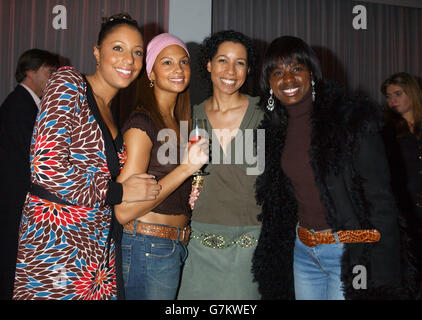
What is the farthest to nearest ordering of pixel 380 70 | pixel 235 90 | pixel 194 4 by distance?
pixel 380 70
pixel 194 4
pixel 235 90

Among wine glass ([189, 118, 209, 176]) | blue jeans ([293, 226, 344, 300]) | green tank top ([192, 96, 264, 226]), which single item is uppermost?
wine glass ([189, 118, 209, 176])

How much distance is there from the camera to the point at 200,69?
2516mm

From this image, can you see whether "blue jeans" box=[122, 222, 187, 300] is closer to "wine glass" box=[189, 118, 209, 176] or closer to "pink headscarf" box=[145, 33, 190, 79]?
"wine glass" box=[189, 118, 209, 176]

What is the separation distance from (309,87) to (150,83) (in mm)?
884

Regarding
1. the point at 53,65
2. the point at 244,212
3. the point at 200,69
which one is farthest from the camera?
the point at 53,65

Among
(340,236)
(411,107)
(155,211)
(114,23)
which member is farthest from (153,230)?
(411,107)

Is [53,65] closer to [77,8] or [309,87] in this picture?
[77,8]

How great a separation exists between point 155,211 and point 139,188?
0.25m

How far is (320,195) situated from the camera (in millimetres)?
1839

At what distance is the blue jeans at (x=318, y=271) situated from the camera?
1804 mm

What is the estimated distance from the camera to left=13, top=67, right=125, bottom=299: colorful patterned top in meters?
1.44

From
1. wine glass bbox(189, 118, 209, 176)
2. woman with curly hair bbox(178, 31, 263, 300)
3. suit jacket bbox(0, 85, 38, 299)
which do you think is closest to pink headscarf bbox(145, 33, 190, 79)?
woman with curly hair bbox(178, 31, 263, 300)

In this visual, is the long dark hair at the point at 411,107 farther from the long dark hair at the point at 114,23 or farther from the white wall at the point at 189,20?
the long dark hair at the point at 114,23

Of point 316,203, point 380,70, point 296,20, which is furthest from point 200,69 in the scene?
point 380,70
